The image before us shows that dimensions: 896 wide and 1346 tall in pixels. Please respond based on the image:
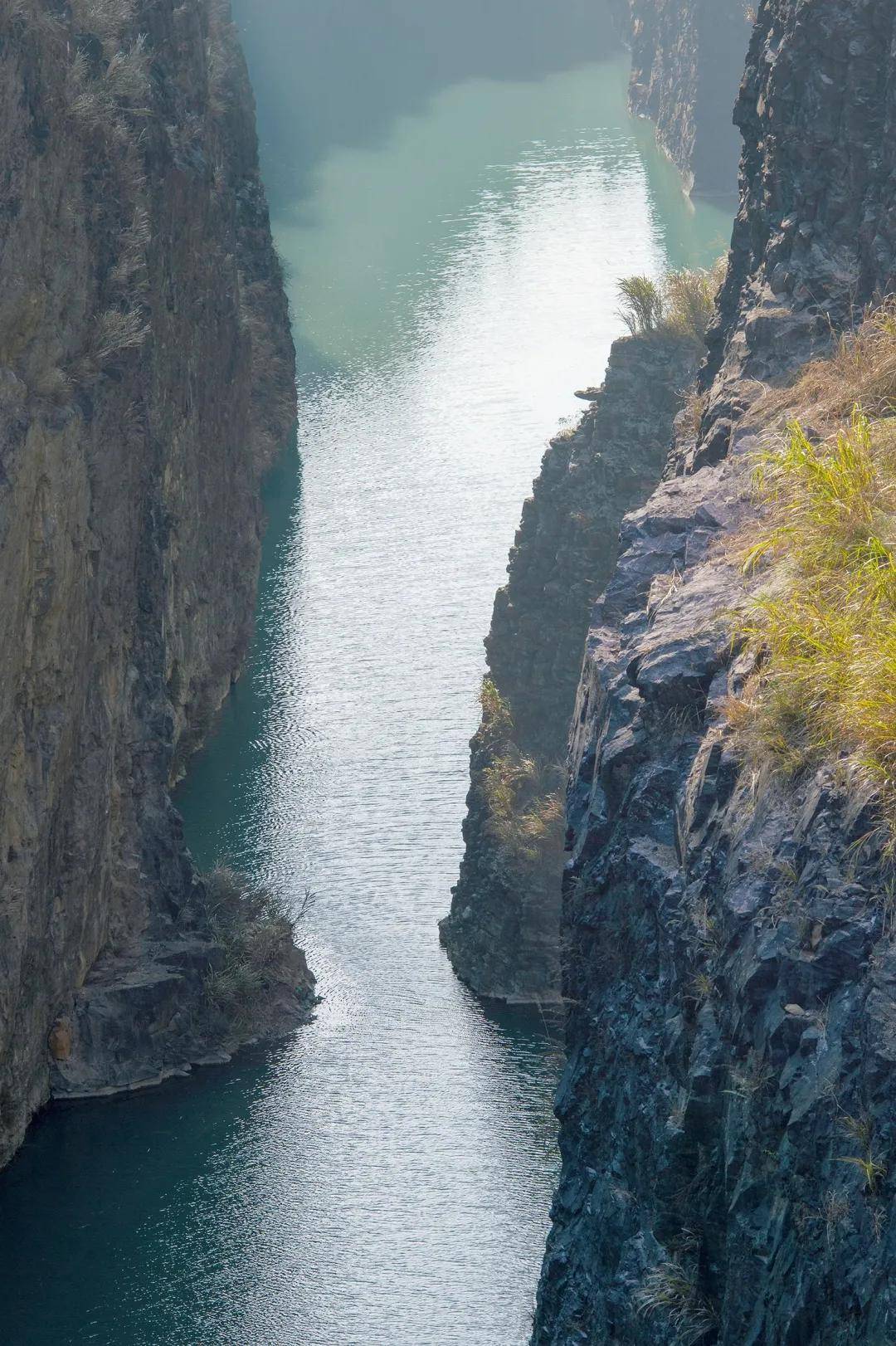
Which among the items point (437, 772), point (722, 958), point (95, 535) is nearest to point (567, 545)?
point (437, 772)

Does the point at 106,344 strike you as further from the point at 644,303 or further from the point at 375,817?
the point at 644,303

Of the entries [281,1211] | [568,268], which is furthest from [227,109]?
[281,1211]

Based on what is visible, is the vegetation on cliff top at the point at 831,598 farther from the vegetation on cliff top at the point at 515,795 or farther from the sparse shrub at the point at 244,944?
the vegetation on cliff top at the point at 515,795

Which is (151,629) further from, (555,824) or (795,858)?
(795,858)

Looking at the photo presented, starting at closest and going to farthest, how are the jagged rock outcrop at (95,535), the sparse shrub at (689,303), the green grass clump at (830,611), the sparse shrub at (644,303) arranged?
the green grass clump at (830,611) < the jagged rock outcrop at (95,535) < the sparse shrub at (689,303) < the sparse shrub at (644,303)

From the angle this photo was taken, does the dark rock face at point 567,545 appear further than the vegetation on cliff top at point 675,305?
No

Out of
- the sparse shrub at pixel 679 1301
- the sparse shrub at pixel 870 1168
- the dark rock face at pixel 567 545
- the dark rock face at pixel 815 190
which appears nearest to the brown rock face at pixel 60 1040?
the dark rock face at pixel 567 545
